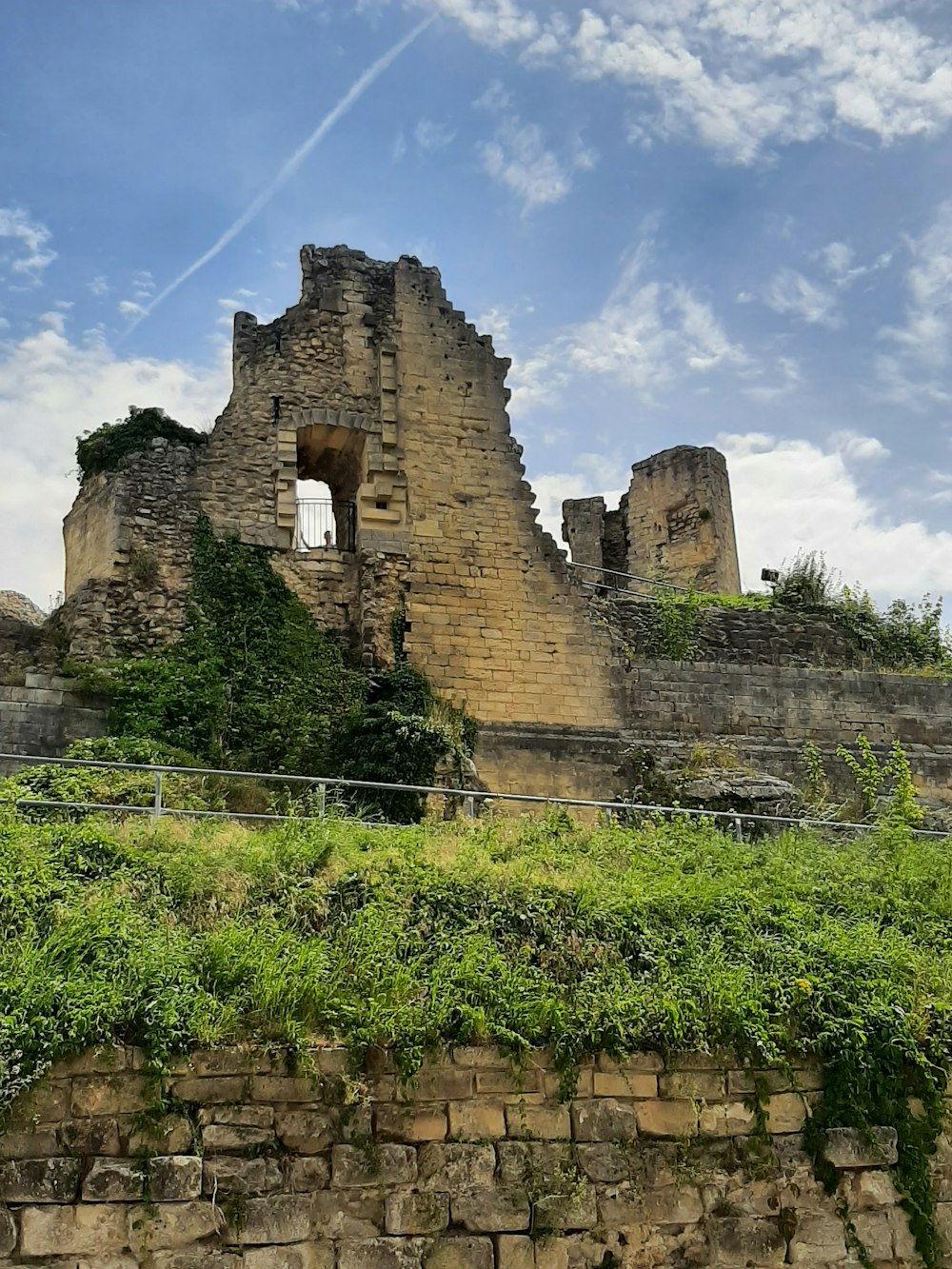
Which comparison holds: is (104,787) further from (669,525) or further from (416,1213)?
(669,525)

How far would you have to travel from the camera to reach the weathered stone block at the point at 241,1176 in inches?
228

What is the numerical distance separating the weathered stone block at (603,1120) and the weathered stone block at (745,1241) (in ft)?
2.25

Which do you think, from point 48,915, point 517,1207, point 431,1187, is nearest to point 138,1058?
point 48,915

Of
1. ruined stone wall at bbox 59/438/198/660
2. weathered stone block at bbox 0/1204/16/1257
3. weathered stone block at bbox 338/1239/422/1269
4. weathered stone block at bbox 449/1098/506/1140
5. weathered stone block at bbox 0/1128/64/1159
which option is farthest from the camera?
ruined stone wall at bbox 59/438/198/660

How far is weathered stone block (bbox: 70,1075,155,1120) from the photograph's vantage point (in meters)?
5.76

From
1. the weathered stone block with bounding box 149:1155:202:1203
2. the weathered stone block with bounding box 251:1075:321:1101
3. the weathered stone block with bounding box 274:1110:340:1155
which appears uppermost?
the weathered stone block with bounding box 251:1075:321:1101

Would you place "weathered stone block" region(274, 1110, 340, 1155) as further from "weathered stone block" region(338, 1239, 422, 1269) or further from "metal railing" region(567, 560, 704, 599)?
"metal railing" region(567, 560, 704, 599)

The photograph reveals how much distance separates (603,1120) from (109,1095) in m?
2.62

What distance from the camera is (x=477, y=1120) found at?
6281mm

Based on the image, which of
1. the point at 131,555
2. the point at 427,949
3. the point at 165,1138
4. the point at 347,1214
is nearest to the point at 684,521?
the point at 131,555

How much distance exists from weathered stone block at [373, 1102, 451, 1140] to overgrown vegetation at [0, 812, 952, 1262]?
22 centimetres

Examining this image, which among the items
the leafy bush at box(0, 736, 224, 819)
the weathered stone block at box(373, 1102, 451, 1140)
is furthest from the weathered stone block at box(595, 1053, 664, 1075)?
the leafy bush at box(0, 736, 224, 819)

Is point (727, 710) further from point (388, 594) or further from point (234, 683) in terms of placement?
point (234, 683)

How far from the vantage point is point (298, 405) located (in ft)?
51.9
